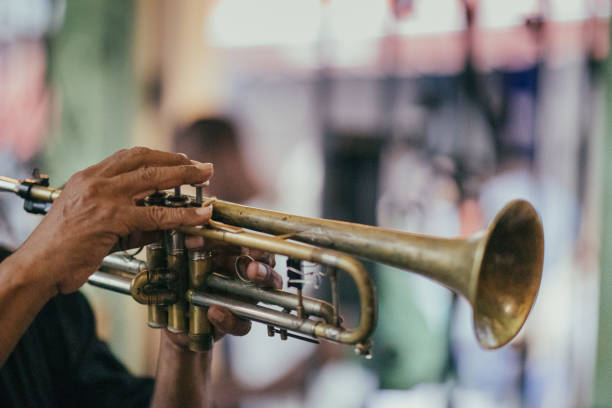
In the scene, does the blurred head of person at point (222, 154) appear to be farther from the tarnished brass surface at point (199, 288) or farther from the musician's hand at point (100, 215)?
the musician's hand at point (100, 215)

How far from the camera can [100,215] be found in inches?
39.3

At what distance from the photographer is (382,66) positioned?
293cm

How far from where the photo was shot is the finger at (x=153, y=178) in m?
1.02

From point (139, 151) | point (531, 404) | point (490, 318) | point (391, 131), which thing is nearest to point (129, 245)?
point (139, 151)

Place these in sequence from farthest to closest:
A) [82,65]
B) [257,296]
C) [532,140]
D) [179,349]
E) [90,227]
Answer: [82,65] < [532,140] < [179,349] < [257,296] < [90,227]

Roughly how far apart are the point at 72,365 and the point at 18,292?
0.64 m

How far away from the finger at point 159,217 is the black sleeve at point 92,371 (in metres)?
0.75

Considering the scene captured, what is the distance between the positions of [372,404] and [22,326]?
240cm

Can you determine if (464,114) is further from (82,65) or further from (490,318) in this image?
(82,65)

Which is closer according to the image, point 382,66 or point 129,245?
point 129,245

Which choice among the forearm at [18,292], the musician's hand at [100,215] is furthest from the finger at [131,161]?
the forearm at [18,292]

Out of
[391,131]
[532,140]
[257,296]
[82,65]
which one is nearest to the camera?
[257,296]

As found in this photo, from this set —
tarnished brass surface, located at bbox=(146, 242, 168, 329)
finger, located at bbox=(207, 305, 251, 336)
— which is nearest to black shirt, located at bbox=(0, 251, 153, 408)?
tarnished brass surface, located at bbox=(146, 242, 168, 329)

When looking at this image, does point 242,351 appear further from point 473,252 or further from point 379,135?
point 473,252
